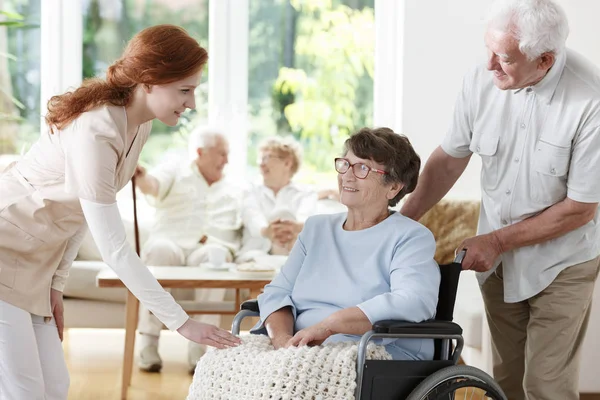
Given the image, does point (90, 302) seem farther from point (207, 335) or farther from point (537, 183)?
point (537, 183)

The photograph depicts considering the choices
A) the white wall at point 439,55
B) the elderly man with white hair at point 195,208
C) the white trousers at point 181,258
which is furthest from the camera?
the white wall at point 439,55

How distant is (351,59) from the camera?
605 cm

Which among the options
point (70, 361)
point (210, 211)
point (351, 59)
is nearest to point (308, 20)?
point (351, 59)

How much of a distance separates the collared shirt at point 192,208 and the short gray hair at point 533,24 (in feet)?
10.2

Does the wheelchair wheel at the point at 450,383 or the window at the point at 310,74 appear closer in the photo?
the wheelchair wheel at the point at 450,383

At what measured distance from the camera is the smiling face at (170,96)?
2002 millimetres

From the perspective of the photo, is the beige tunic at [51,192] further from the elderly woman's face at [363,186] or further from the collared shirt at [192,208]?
the collared shirt at [192,208]

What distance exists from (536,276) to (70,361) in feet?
10.0

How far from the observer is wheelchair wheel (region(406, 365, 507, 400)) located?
2053 millimetres

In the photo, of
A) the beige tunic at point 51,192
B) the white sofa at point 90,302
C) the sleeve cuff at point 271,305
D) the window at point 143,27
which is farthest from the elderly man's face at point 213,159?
the beige tunic at point 51,192

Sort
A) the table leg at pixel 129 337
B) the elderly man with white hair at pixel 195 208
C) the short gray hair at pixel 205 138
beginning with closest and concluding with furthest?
the table leg at pixel 129 337
the elderly man with white hair at pixel 195 208
the short gray hair at pixel 205 138

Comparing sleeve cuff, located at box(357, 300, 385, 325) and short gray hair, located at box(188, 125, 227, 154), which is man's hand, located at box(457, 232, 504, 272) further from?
short gray hair, located at box(188, 125, 227, 154)

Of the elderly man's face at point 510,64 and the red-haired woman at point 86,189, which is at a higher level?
the elderly man's face at point 510,64

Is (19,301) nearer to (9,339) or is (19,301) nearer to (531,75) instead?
(9,339)
